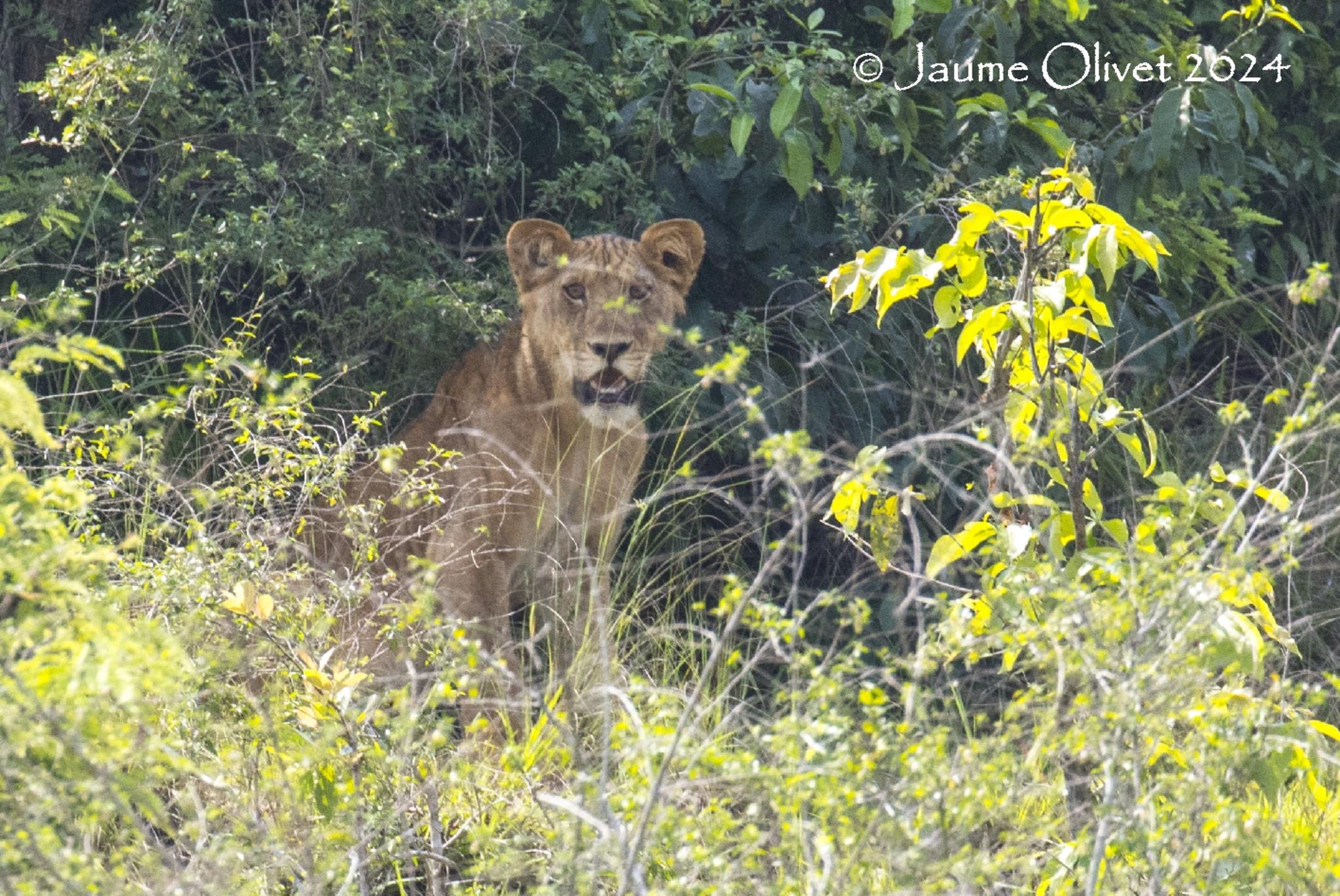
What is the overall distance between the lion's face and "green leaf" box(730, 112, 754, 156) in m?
0.29

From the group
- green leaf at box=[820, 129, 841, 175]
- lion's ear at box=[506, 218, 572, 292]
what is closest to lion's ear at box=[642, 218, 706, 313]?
lion's ear at box=[506, 218, 572, 292]

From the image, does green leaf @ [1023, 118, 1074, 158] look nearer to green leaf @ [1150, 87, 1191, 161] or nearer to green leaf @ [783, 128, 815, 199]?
green leaf @ [1150, 87, 1191, 161]

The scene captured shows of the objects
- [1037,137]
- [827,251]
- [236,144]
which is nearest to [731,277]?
[827,251]

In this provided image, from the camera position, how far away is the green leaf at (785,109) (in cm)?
556

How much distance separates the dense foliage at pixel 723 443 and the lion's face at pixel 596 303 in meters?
0.19

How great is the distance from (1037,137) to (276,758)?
4.17 m

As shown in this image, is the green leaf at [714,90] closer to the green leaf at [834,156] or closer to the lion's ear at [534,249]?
the green leaf at [834,156]

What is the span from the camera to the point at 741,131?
5574mm

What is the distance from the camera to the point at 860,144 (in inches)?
247

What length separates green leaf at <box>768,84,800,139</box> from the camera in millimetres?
5559

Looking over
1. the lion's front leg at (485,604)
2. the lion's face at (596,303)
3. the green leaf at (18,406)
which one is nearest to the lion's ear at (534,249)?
the lion's face at (596,303)

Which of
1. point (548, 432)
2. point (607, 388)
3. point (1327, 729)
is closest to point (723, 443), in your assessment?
point (607, 388)

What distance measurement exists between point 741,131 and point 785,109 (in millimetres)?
160

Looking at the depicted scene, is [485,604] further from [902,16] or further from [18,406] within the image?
[18,406]
